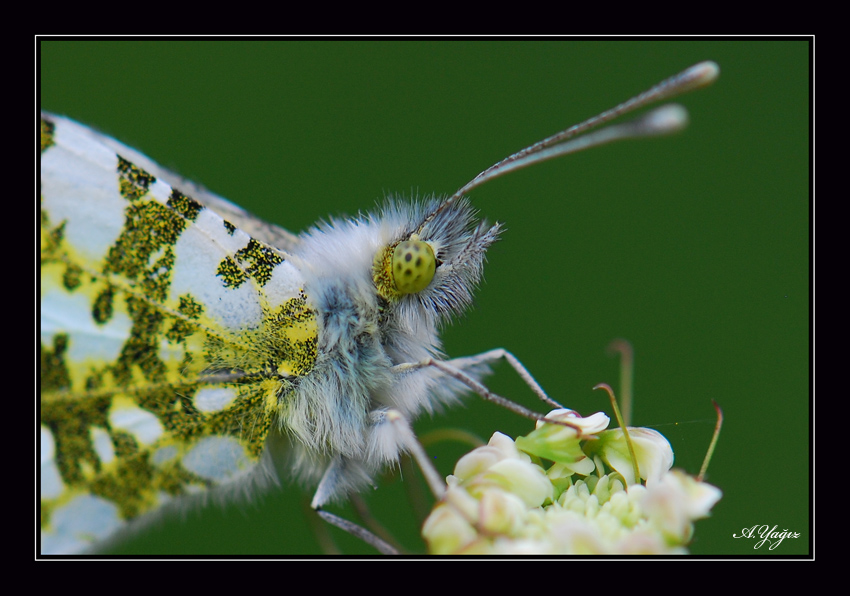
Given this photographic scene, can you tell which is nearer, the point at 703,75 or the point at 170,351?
the point at 703,75

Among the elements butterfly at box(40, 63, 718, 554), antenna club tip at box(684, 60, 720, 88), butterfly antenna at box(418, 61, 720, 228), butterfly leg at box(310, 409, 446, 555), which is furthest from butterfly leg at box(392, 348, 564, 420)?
antenna club tip at box(684, 60, 720, 88)

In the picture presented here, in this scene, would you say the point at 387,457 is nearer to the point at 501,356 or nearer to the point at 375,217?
the point at 501,356

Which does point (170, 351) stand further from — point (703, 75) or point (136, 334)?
point (703, 75)

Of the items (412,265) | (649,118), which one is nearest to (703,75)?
(649,118)

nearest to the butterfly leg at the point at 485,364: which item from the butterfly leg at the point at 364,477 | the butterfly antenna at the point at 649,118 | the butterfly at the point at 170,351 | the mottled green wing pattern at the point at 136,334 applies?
the butterfly at the point at 170,351

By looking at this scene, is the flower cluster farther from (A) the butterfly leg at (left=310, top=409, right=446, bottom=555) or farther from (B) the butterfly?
(B) the butterfly

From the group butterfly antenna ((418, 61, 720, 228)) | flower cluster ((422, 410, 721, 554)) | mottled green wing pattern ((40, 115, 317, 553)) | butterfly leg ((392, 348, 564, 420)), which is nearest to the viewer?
flower cluster ((422, 410, 721, 554))

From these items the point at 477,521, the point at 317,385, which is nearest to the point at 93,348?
the point at 317,385
